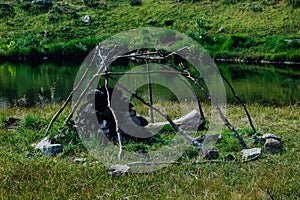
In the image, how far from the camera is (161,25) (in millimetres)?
50000

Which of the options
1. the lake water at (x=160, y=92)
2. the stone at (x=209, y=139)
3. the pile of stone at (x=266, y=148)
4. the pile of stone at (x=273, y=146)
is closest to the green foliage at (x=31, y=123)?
the stone at (x=209, y=139)

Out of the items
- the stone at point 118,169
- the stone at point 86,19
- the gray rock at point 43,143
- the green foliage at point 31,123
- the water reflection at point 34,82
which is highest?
the stone at point 118,169

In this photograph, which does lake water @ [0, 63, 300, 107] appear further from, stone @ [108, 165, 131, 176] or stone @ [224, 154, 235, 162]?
stone @ [224, 154, 235, 162]

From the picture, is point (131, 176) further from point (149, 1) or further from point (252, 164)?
point (149, 1)

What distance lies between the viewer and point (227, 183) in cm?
598

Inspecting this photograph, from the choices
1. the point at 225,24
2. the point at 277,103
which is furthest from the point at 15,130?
the point at 225,24

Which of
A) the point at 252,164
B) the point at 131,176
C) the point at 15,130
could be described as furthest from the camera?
the point at 15,130

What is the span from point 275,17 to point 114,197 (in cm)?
4591

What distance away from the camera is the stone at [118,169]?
641cm

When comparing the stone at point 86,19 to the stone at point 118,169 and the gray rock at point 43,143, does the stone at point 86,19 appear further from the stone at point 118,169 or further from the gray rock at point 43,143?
the stone at point 118,169

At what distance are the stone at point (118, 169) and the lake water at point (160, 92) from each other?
10320mm

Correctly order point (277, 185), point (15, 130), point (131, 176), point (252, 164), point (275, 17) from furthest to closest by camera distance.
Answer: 1. point (275, 17)
2. point (15, 130)
3. point (252, 164)
4. point (131, 176)
5. point (277, 185)

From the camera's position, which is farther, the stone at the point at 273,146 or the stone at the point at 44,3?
the stone at the point at 44,3

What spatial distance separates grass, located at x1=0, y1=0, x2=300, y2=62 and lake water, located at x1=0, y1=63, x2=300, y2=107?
394cm
